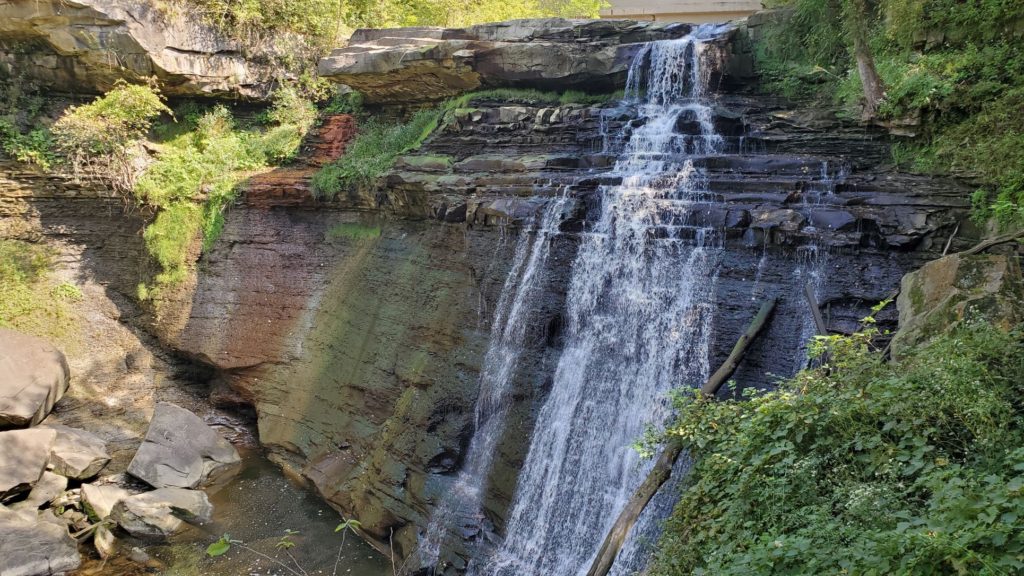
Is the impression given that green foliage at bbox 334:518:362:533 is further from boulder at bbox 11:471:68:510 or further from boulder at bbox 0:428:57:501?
boulder at bbox 0:428:57:501

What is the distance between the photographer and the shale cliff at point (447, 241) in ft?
25.8

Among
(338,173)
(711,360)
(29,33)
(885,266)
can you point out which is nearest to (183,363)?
(338,173)

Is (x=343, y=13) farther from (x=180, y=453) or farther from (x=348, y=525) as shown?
(x=348, y=525)

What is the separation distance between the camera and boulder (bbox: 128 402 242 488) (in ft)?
35.2

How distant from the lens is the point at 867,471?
426cm

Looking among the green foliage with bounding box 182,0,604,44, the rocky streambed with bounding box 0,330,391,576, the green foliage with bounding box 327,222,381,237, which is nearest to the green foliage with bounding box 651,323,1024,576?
the rocky streambed with bounding box 0,330,391,576

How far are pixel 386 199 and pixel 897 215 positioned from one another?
856 cm

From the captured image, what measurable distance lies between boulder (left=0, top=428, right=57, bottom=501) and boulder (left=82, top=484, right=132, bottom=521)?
0.74 m

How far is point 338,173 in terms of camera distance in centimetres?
1295

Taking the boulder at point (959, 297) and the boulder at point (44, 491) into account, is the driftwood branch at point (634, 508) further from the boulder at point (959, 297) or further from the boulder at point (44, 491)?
the boulder at point (44, 491)

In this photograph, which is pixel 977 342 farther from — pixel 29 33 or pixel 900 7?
pixel 29 33

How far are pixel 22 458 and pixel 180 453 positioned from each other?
2.24 meters

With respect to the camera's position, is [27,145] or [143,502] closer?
[143,502]

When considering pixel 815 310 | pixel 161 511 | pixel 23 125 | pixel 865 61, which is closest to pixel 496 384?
pixel 815 310
